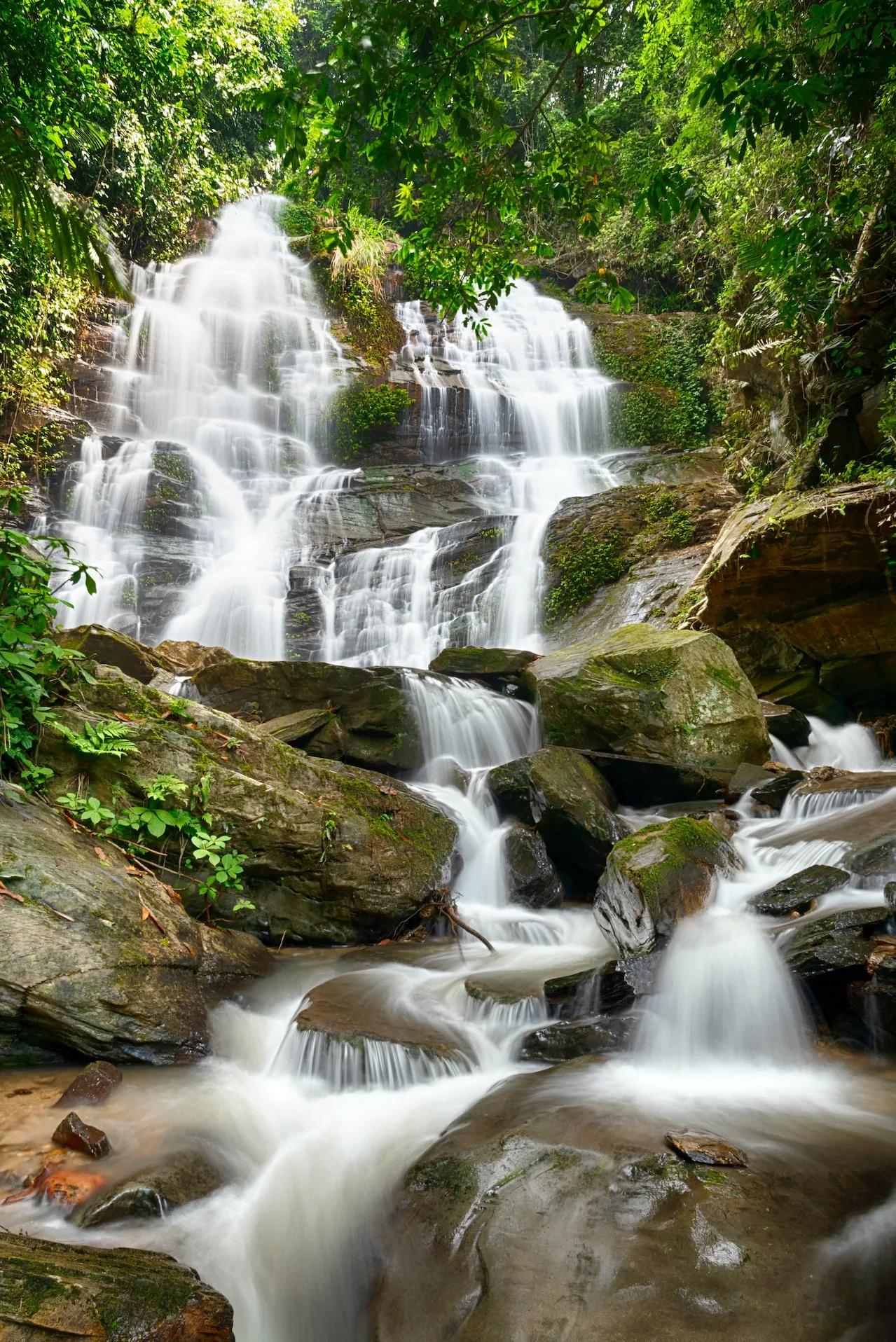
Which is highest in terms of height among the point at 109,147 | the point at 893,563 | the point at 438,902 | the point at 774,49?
the point at 109,147

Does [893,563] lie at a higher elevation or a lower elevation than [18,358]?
lower

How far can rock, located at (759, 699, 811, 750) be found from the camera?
27.3 ft

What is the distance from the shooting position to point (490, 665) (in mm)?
9672

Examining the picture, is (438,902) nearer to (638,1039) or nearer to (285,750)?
(285,750)

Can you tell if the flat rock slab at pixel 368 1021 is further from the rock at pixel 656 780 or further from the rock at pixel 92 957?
the rock at pixel 656 780

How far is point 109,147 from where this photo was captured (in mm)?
15891

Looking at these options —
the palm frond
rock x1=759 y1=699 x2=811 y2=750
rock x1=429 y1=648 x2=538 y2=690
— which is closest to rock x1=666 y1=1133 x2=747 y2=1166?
the palm frond

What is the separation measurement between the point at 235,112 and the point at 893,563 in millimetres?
23144

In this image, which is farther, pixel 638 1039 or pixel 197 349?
pixel 197 349

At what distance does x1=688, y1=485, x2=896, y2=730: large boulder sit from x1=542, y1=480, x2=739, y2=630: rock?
3043 mm

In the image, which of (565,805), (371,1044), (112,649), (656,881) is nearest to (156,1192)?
(371,1044)

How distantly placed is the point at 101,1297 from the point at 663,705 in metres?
6.44

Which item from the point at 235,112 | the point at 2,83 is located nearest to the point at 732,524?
the point at 2,83

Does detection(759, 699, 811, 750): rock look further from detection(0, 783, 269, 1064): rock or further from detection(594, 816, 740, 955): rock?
detection(0, 783, 269, 1064): rock
